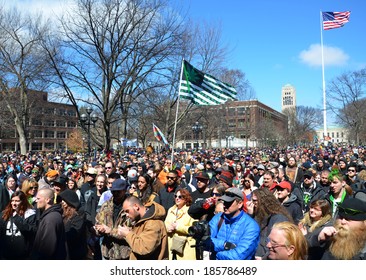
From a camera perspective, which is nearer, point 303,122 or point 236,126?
point 236,126

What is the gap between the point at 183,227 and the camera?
444 cm

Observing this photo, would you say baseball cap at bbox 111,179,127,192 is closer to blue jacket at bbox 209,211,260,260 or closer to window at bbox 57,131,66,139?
blue jacket at bbox 209,211,260,260

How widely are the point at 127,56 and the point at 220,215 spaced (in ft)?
61.6

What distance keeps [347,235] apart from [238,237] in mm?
974


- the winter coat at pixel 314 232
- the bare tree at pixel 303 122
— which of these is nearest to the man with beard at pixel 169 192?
the winter coat at pixel 314 232

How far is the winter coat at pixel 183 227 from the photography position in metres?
4.32

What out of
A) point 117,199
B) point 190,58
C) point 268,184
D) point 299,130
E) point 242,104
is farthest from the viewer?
point 299,130

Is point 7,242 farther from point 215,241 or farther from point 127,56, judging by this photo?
point 127,56

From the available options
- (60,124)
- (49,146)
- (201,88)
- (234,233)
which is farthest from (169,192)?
(60,124)

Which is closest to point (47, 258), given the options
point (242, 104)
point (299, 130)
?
point (242, 104)

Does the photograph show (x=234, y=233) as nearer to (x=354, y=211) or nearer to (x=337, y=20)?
(x=354, y=211)

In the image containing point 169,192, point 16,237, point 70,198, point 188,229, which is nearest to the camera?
point 188,229

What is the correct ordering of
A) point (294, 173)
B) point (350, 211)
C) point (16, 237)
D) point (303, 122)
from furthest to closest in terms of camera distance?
1. point (303, 122)
2. point (294, 173)
3. point (16, 237)
4. point (350, 211)

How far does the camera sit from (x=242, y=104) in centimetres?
5884
